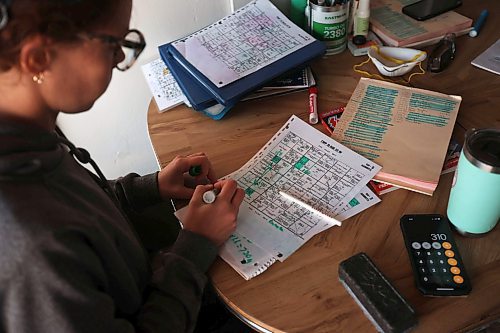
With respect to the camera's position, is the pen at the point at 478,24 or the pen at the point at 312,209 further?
the pen at the point at 478,24

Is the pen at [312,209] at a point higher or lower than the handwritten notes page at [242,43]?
lower

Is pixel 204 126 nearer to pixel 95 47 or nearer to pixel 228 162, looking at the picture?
pixel 228 162

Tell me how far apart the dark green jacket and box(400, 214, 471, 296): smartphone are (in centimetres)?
31

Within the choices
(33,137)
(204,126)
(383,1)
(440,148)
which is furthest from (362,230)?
(383,1)

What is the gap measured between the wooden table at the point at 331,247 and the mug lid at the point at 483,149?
0.48 ft

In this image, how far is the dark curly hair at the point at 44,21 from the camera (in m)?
0.53

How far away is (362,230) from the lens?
816 millimetres

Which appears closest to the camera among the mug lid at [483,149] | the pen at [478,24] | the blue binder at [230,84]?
the mug lid at [483,149]

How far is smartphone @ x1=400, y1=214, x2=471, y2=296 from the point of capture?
717mm

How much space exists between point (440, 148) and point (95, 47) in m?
0.62

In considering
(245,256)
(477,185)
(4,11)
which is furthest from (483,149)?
(4,11)

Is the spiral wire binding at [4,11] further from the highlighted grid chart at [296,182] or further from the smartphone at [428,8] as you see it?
the smartphone at [428,8]

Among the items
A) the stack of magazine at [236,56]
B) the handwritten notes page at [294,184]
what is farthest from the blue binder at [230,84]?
the handwritten notes page at [294,184]

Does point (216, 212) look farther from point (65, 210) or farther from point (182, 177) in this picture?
point (65, 210)
